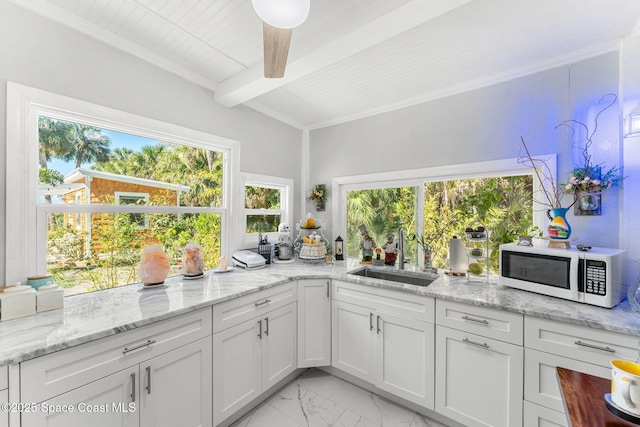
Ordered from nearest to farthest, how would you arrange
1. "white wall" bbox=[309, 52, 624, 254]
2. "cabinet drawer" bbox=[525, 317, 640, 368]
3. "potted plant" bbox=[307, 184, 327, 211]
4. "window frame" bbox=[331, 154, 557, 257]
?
"cabinet drawer" bbox=[525, 317, 640, 368] < "white wall" bbox=[309, 52, 624, 254] < "window frame" bbox=[331, 154, 557, 257] < "potted plant" bbox=[307, 184, 327, 211]

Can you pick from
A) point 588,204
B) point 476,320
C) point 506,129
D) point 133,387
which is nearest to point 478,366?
point 476,320

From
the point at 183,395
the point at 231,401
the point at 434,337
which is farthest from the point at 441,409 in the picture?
the point at 183,395

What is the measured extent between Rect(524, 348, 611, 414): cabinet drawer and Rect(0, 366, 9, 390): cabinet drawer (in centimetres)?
231

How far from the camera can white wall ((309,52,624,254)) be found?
167 centimetres

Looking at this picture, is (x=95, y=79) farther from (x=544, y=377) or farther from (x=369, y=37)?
(x=544, y=377)

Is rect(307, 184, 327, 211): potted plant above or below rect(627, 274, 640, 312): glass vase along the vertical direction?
above

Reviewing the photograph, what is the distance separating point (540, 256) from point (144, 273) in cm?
256

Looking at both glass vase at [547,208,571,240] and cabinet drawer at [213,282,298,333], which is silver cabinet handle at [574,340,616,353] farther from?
cabinet drawer at [213,282,298,333]

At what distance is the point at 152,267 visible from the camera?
174 cm

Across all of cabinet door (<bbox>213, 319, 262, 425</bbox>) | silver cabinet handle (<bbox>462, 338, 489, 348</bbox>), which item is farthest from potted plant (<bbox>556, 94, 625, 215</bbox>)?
cabinet door (<bbox>213, 319, 262, 425</bbox>)

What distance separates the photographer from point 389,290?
1875 mm

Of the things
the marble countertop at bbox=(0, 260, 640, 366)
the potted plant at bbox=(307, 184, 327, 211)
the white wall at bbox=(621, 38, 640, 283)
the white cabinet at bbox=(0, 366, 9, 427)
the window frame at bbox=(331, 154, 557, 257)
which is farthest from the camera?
the potted plant at bbox=(307, 184, 327, 211)

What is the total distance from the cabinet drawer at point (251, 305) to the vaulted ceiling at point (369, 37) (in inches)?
62.1

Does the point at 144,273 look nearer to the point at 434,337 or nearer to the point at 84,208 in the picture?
the point at 84,208
